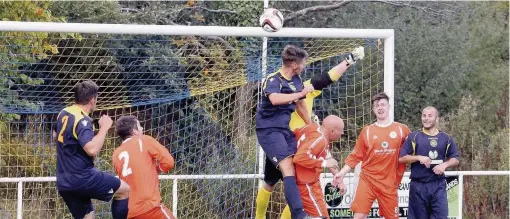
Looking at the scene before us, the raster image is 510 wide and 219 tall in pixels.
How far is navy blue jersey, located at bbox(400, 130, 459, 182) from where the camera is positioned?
9688 mm

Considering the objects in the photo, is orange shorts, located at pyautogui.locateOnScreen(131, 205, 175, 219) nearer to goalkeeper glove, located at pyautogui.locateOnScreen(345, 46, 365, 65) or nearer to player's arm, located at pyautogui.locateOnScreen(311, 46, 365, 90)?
player's arm, located at pyautogui.locateOnScreen(311, 46, 365, 90)

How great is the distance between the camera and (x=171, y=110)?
40.4 feet

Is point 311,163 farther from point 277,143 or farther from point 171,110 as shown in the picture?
point 171,110

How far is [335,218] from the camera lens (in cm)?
1066

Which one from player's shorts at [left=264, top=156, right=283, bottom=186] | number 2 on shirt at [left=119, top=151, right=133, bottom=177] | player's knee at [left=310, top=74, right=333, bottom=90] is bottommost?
player's shorts at [left=264, top=156, right=283, bottom=186]

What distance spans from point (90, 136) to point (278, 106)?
185 cm

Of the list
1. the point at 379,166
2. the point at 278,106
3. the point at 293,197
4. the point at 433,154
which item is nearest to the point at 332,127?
the point at 278,106

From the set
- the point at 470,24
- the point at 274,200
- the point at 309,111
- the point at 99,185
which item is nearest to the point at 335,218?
the point at 274,200

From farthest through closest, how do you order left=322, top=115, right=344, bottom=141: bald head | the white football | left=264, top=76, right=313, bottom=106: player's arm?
the white football, left=322, top=115, right=344, bottom=141: bald head, left=264, top=76, right=313, bottom=106: player's arm

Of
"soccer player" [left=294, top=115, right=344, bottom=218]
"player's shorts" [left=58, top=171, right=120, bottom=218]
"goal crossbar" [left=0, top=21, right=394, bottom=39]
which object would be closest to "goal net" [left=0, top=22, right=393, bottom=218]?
"goal crossbar" [left=0, top=21, right=394, bottom=39]

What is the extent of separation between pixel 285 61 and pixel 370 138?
5.42ft

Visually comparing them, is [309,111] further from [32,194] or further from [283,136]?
[32,194]

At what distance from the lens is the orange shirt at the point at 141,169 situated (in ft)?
26.5

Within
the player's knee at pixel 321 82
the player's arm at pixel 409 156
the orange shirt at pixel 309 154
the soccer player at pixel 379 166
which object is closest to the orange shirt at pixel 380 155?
the soccer player at pixel 379 166
